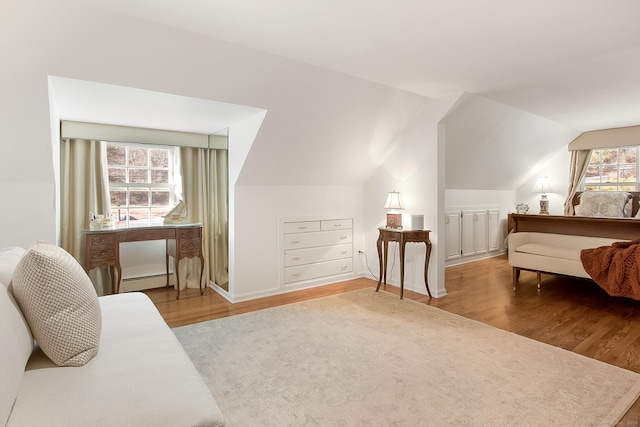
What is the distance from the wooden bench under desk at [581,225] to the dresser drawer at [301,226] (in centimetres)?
283

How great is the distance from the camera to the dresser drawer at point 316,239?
424cm

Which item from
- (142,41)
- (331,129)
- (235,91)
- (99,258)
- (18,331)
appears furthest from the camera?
(331,129)

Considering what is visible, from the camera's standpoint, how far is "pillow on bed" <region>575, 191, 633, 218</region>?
529cm

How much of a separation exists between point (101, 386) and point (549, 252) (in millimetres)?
4387

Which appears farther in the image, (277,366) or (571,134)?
(571,134)

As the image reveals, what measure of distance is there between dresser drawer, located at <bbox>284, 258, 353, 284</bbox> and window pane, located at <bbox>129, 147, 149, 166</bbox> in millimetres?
2136

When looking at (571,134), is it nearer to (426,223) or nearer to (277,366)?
(426,223)

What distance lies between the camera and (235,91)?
2.89 meters

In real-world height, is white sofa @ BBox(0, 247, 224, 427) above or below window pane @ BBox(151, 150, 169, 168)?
below

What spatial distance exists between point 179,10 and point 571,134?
636 cm

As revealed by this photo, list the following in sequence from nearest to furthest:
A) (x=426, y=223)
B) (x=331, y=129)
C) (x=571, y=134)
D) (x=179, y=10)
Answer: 1. (x=179, y=10)
2. (x=331, y=129)
3. (x=426, y=223)
4. (x=571, y=134)

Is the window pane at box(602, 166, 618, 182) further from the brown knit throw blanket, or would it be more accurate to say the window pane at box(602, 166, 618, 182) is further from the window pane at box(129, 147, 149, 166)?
the window pane at box(129, 147, 149, 166)

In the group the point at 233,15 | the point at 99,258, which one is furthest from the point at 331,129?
the point at 99,258

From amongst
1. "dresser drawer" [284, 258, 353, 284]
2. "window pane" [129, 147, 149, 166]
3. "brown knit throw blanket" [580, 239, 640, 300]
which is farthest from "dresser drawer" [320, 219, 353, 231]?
"brown knit throw blanket" [580, 239, 640, 300]
